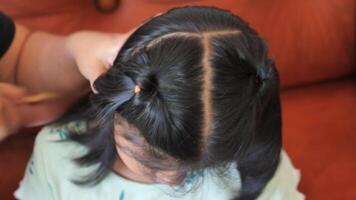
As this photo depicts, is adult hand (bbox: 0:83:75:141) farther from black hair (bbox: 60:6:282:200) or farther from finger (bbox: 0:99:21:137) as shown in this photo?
black hair (bbox: 60:6:282:200)

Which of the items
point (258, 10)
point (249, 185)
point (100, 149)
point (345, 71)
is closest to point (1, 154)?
point (100, 149)

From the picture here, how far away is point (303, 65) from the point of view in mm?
1092

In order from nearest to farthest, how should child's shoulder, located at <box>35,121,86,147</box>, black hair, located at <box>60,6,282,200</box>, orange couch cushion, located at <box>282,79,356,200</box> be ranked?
black hair, located at <box>60,6,282,200</box>, child's shoulder, located at <box>35,121,86,147</box>, orange couch cushion, located at <box>282,79,356,200</box>

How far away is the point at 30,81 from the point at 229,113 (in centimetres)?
44

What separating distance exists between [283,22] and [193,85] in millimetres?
522

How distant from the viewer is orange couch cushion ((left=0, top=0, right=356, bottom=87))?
3.00 ft

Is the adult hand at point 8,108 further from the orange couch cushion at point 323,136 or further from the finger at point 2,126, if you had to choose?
the orange couch cushion at point 323,136

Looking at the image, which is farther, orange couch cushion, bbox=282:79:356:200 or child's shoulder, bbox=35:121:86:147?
orange couch cushion, bbox=282:79:356:200

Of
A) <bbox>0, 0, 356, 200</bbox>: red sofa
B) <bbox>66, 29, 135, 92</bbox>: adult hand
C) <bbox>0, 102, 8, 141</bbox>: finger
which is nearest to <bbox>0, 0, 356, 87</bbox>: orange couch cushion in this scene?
<bbox>0, 0, 356, 200</bbox>: red sofa

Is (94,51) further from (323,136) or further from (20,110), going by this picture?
(323,136)

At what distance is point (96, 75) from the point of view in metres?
0.72

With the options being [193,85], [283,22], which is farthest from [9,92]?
[283,22]

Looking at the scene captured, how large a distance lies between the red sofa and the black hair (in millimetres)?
319

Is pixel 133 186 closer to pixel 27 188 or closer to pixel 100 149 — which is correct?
pixel 100 149
